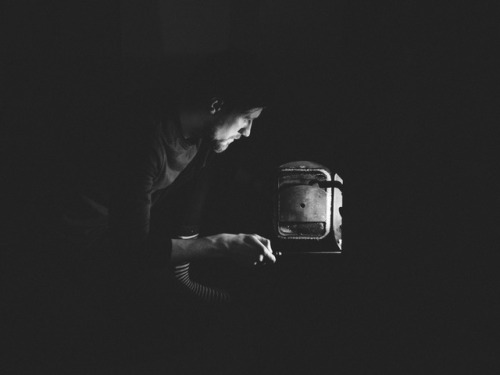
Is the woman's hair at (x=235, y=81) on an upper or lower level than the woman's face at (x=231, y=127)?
upper

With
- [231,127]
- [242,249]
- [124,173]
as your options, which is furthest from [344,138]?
[124,173]

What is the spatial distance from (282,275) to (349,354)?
545 millimetres

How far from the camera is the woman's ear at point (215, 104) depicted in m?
1.62

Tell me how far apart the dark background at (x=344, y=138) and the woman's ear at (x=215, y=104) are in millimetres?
399

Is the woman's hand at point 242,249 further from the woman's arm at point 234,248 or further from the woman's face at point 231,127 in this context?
the woman's face at point 231,127

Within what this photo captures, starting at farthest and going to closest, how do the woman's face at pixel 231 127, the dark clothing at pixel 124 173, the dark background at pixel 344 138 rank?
the woman's face at pixel 231 127, the dark clothing at pixel 124 173, the dark background at pixel 344 138

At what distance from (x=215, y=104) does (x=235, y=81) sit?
122 mm

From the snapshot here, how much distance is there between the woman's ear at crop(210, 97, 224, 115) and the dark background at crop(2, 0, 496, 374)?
40 cm

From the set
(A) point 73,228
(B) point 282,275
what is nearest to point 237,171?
(B) point 282,275

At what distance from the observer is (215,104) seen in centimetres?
163

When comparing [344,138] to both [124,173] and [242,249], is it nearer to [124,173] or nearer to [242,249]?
[242,249]

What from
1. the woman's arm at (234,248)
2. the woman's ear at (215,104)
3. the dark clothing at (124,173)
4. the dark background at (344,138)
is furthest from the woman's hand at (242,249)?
the woman's ear at (215,104)

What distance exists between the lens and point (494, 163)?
1276 millimetres

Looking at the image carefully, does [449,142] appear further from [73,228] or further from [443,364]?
[73,228]
